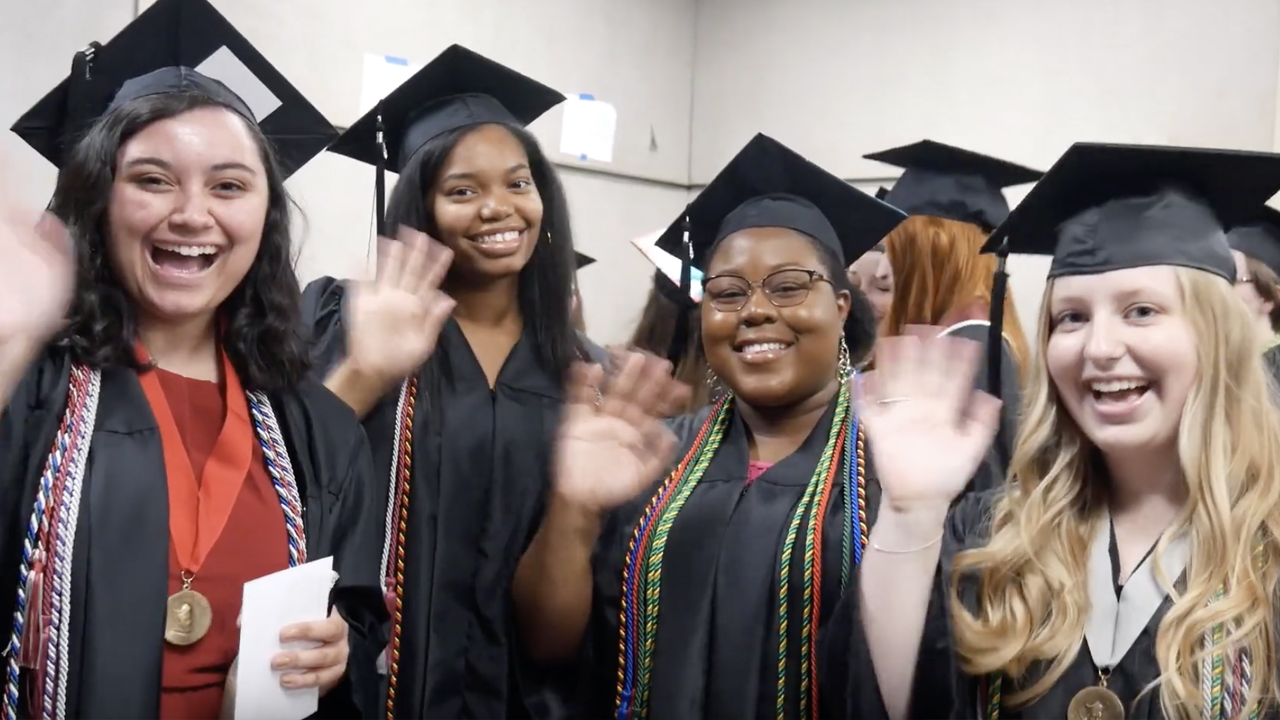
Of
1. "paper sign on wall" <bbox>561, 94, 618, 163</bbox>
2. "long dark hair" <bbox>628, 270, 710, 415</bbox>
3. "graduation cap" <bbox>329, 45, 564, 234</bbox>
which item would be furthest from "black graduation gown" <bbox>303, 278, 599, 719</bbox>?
"paper sign on wall" <bbox>561, 94, 618, 163</bbox>

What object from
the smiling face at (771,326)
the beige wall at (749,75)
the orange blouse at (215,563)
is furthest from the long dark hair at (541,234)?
the beige wall at (749,75)

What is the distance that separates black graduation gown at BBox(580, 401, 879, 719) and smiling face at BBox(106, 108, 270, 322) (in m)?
0.80

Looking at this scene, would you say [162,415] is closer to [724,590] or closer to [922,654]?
[724,590]

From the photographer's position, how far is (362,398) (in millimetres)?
2076

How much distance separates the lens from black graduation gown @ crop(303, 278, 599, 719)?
6.83 feet

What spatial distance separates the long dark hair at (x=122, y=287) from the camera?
1.56m

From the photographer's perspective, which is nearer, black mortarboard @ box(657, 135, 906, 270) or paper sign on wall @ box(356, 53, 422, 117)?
black mortarboard @ box(657, 135, 906, 270)

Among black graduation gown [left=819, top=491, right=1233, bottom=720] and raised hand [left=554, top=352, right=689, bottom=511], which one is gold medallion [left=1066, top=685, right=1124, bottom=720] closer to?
black graduation gown [left=819, top=491, right=1233, bottom=720]

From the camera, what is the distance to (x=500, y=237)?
7.22 feet

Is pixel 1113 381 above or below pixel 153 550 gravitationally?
above

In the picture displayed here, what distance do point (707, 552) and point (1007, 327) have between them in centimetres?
148

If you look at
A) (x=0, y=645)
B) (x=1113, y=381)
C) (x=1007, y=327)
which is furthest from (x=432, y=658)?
(x=1007, y=327)

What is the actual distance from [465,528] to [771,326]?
69cm

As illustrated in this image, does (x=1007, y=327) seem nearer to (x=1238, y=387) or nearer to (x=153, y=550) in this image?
(x=1238, y=387)
